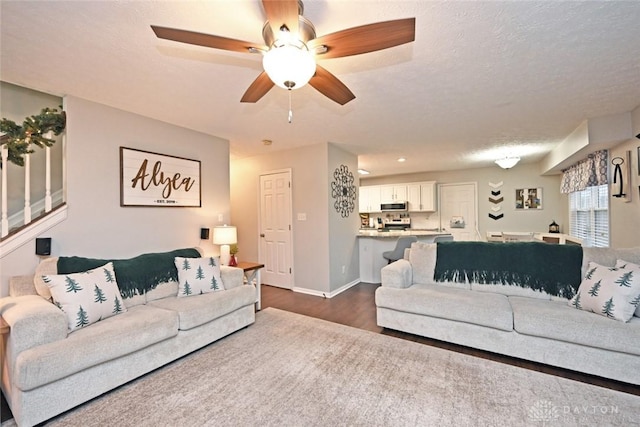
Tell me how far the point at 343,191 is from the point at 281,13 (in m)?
3.59

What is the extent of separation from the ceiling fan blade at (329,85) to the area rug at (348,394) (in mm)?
2092

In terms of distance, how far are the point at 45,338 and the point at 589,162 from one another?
6.03 m

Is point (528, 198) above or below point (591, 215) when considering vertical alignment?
above

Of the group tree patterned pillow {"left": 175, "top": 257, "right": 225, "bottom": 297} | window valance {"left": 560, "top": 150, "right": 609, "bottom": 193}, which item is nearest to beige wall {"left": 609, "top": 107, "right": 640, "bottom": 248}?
window valance {"left": 560, "top": 150, "right": 609, "bottom": 193}

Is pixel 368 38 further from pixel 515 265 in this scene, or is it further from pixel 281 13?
pixel 515 265

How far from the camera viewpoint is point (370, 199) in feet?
25.0

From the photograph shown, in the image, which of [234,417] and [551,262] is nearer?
[234,417]

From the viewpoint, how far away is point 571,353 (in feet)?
7.00

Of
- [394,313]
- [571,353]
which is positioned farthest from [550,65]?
[394,313]

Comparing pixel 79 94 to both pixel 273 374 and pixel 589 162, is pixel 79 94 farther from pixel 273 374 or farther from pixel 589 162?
pixel 589 162

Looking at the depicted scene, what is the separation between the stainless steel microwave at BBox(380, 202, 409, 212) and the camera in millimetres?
7027

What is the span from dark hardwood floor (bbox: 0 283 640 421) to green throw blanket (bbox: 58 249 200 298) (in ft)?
3.07

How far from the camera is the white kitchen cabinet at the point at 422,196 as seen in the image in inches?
272

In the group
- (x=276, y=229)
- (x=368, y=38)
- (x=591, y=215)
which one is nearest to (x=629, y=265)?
(x=591, y=215)
